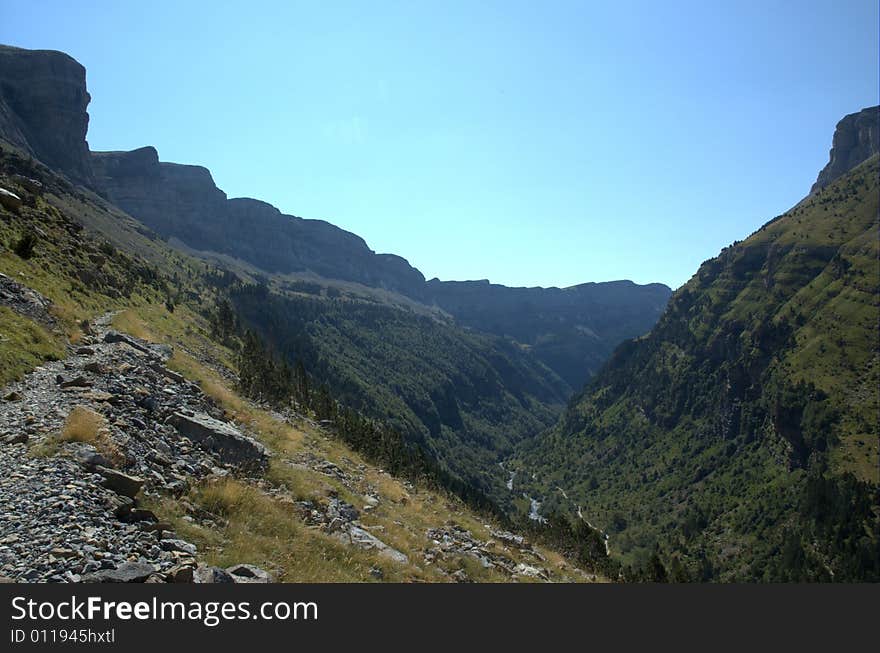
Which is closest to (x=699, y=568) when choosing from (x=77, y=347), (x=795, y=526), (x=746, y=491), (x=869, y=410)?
(x=795, y=526)

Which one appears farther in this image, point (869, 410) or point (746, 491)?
point (746, 491)

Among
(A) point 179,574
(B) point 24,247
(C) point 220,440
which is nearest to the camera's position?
(A) point 179,574

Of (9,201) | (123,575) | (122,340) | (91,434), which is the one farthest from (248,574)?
(9,201)

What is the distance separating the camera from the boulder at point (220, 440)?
18641mm

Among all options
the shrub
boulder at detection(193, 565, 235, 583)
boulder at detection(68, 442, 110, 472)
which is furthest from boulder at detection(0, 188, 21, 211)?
boulder at detection(193, 565, 235, 583)

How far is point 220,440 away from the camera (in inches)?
757

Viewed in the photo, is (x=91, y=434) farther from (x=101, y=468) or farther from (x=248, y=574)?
(x=248, y=574)

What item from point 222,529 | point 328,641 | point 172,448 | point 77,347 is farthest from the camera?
point 77,347

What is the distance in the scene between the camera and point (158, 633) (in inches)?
328

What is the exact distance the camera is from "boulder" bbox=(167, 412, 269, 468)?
1864 centimetres

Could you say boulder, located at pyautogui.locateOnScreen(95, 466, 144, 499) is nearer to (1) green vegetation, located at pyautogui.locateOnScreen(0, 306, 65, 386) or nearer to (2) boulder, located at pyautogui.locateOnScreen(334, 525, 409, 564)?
(2) boulder, located at pyautogui.locateOnScreen(334, 525, 409, 564)

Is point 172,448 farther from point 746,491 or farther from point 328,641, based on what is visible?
point 746,491

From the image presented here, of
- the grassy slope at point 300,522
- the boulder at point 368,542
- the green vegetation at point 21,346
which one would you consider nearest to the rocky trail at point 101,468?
the green vegetation at point 21,346

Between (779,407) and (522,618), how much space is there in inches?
9074
